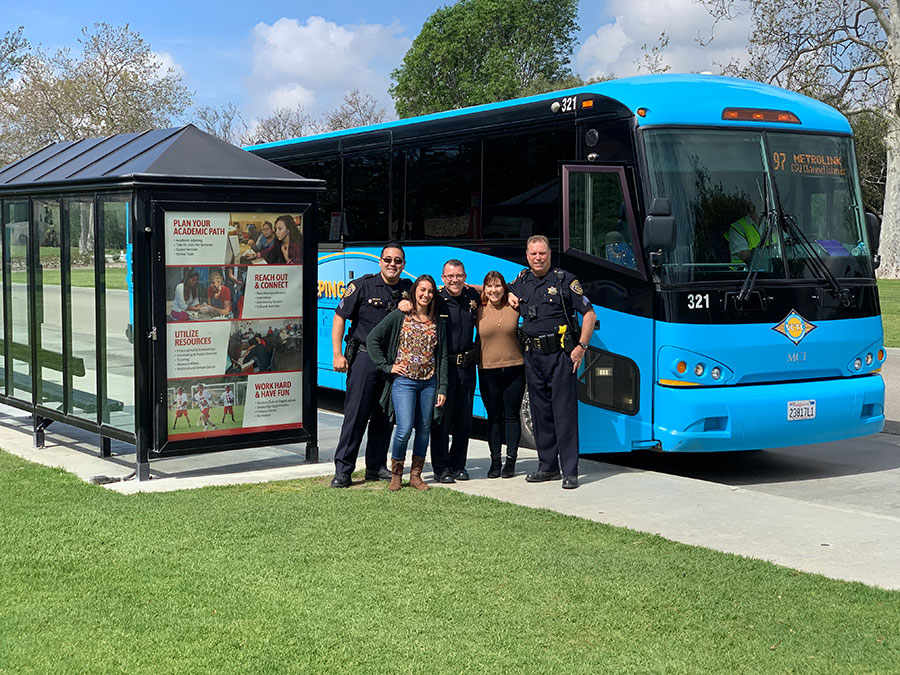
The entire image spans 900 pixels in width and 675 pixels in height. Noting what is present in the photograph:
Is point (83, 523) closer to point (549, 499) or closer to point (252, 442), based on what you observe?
point (252, 442)

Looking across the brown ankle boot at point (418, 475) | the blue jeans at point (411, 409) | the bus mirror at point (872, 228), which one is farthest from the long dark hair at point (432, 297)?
the bus mirror at point (872, 228)

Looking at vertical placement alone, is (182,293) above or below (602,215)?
below

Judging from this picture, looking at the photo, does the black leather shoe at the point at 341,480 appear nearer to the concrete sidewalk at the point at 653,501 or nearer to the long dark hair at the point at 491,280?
the concrete sidewalk at the point at 653,501

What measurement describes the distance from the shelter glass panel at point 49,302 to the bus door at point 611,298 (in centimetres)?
440

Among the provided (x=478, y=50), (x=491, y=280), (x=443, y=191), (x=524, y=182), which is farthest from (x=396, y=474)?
(x=478, y=50)

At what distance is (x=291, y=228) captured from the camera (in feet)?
30.1

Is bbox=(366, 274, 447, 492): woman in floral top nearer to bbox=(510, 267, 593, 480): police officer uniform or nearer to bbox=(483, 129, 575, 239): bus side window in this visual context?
bbox=(510, 267, 593, 480): police officer uniform

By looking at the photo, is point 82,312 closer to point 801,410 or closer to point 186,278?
point 186,278

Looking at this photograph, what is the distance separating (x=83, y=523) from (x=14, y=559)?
88cm

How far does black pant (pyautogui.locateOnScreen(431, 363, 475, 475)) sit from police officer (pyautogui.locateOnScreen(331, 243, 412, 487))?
49 cm

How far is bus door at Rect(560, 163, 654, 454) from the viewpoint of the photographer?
8.98 meters

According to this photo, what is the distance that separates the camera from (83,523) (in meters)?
7.20

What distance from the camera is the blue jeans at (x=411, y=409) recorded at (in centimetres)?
826

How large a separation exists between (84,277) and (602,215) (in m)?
4.30
